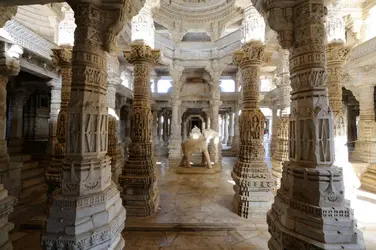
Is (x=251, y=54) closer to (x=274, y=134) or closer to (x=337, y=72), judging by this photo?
(x=337, y=72)

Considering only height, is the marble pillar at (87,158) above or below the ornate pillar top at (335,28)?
below

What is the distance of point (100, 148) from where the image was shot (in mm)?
2523

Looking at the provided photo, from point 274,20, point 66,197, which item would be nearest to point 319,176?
point 274,20

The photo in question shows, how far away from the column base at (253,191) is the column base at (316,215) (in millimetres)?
2089

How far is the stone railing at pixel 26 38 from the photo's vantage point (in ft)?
18.9

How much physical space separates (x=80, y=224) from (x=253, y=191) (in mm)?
3656

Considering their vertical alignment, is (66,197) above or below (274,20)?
below

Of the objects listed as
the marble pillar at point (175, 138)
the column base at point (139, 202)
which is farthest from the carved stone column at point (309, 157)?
the marble pillar at point (175, 138)

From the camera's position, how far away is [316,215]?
6.62 ft

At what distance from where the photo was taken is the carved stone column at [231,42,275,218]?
4387 mm

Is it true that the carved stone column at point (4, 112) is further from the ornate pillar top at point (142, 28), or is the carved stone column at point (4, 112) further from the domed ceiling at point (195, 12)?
the domed ceiling at point (195, 12)

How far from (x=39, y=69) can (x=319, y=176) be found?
32.1 ft

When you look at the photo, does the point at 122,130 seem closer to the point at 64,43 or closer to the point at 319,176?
the point at 64,43

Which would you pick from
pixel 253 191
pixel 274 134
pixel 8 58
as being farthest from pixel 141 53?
pixel 274 134
